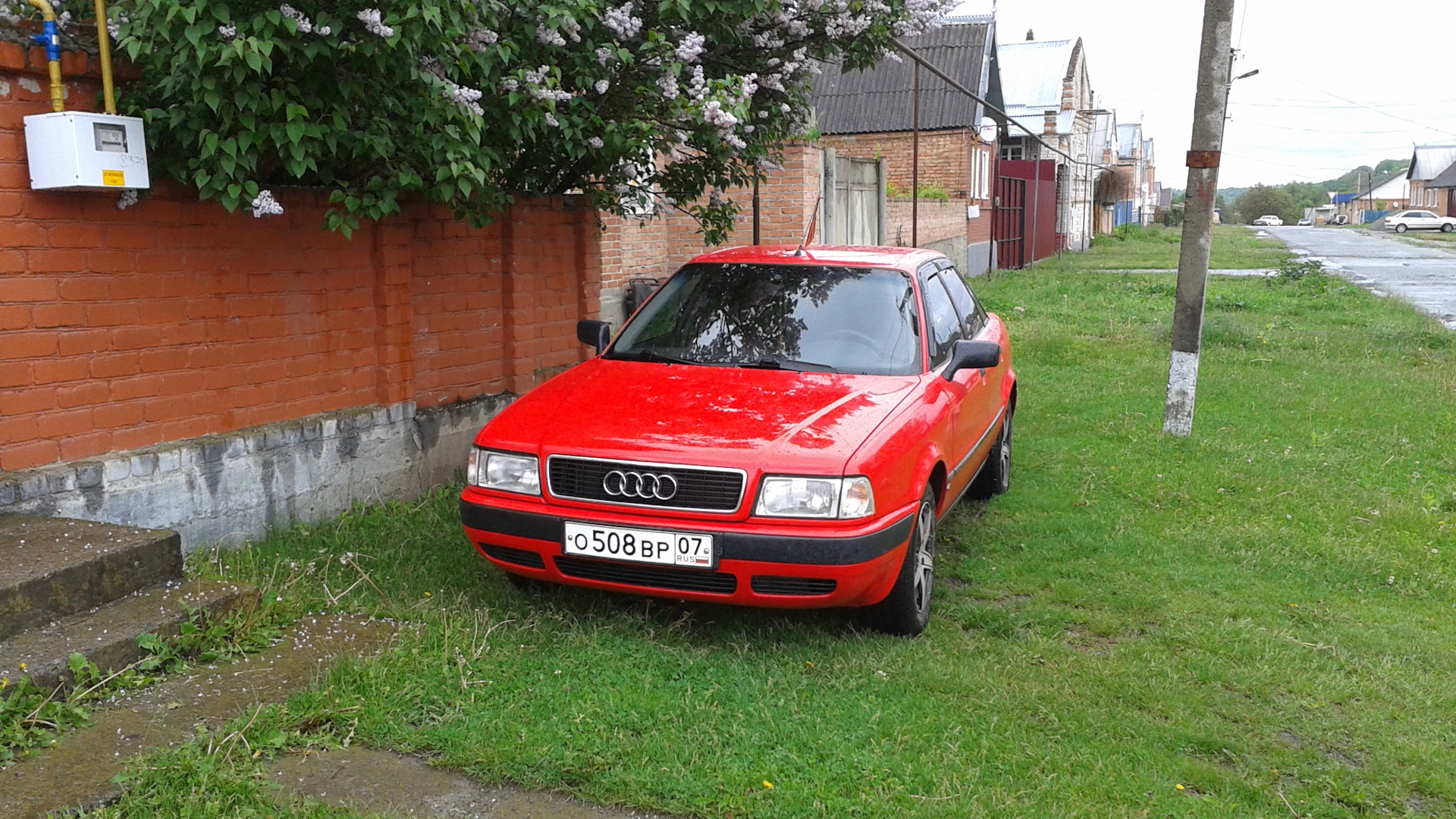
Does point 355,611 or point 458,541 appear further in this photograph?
point 458,541

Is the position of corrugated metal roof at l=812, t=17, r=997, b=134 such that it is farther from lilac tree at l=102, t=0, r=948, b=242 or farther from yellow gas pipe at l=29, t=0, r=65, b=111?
yellow gas pipe at l=29, t=0, r=65, b=111

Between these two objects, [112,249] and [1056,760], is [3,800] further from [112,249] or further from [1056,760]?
[1056,760]

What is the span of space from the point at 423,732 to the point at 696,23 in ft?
13.7

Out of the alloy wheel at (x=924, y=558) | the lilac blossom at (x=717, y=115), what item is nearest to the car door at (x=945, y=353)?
the alloy wheel at (x=924, y=558)

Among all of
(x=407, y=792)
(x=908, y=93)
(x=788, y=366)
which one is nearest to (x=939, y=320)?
(x=788, y=366)

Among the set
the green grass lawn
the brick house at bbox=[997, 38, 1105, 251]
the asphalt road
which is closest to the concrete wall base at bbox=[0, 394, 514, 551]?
the green grass lawn

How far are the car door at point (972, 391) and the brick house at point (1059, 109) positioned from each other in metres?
34.1

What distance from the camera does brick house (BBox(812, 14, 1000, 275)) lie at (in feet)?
81.3

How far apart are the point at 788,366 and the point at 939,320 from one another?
1.07 metres

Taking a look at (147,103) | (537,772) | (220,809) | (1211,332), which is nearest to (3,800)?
(220,809)

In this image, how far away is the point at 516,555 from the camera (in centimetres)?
440

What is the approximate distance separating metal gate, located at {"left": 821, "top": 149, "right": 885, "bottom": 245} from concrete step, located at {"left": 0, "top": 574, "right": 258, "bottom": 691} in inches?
323

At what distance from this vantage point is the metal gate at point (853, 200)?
12.1m

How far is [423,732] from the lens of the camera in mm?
3617
